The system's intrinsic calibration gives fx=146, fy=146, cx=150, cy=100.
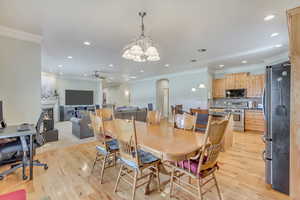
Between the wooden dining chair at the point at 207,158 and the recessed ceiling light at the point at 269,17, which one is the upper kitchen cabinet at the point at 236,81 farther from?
the wooden dining chair at the point at 207,158

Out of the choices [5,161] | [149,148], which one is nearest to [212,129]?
[149,148]

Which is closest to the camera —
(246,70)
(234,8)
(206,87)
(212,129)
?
(212,129)

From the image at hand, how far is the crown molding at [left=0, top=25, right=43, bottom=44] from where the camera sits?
2.89m

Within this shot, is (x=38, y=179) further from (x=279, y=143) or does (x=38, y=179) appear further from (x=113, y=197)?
(x=279, y=143)

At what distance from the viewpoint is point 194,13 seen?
237cm

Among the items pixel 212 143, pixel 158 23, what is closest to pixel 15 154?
pixel 212 143

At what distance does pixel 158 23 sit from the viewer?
105 inches

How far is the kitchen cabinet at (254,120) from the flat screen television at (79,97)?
8.40 m

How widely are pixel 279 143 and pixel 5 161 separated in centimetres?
402

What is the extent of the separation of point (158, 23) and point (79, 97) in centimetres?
778

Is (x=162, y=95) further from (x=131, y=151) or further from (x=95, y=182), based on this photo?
(x=131, y=151)

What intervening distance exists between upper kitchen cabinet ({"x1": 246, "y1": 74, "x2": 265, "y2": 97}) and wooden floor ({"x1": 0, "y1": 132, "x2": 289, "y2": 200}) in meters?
3.30

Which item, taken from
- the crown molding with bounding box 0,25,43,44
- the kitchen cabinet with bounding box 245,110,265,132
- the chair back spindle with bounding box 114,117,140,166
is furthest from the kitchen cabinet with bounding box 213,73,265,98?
the crown molding with bounding box 0,25,43,44

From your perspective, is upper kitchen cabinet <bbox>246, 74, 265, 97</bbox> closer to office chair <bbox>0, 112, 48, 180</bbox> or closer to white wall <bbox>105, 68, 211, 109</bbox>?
white wall <bbox>105, 68, 211, 109</bbox>
